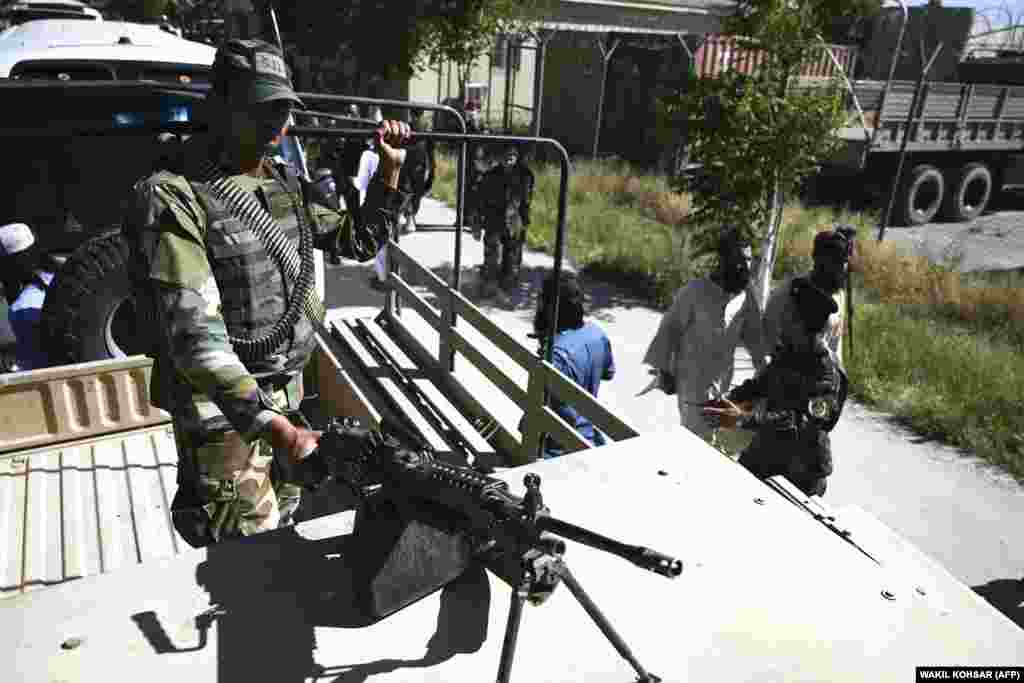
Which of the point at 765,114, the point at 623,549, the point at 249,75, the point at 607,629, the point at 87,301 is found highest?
the point at 249,75

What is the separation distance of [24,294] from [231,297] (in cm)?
219

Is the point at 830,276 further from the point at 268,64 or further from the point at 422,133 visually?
the point at 268,64

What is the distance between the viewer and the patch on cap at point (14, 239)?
134 inches

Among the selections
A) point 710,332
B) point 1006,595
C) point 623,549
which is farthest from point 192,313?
point 1006,595

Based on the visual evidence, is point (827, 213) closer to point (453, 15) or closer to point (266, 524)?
point (453, 15)

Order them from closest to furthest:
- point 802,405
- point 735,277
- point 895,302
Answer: point 802,405 → point 735,277 → point 895,302

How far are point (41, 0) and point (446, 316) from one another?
7676 millimetres

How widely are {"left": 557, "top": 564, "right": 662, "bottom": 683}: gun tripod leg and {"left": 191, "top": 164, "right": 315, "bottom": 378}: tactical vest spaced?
1.12 meters

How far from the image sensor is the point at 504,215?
293 inches

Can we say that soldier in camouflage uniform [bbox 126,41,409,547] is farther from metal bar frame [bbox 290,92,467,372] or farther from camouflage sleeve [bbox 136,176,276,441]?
metal bar frame [bbox 290,92,467,372]

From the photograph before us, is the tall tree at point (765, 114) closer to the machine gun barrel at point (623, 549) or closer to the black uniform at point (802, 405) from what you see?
the black uniform at point (802, 405)

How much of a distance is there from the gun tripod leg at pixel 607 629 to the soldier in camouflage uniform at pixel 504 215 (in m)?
5.32

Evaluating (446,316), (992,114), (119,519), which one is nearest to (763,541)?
(446,316)

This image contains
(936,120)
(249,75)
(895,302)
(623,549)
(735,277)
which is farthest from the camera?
(936,120)
